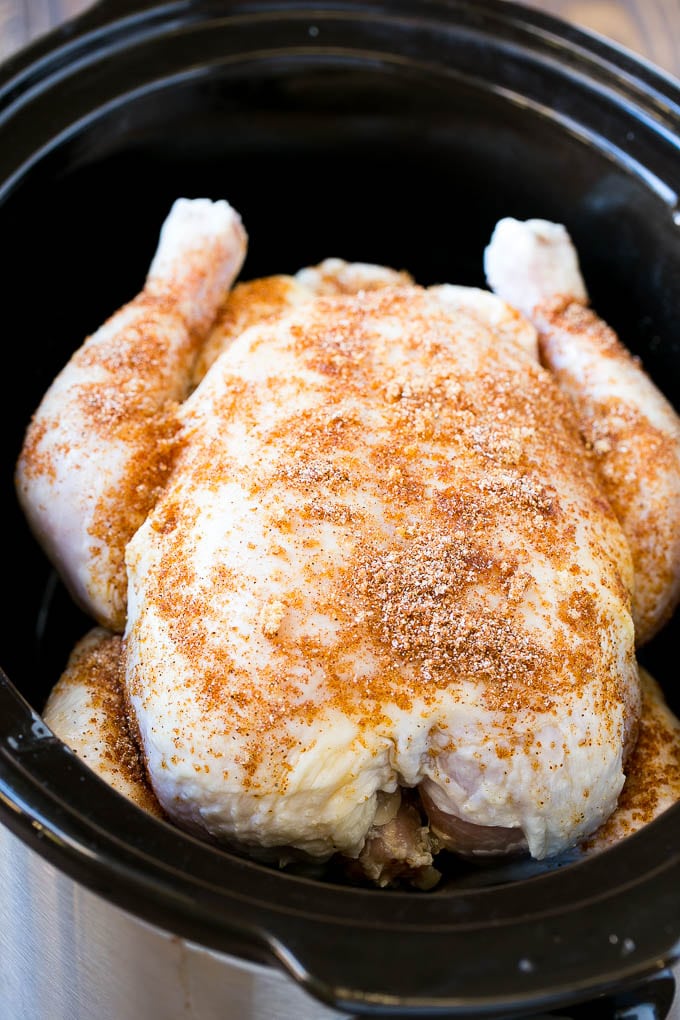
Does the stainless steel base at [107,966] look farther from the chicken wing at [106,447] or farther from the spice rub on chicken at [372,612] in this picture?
the chicken wing at [106,447]

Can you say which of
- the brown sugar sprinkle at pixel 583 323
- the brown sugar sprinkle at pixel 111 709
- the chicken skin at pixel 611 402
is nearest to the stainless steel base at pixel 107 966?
the brown sugar sprinkle at pixel 111 709

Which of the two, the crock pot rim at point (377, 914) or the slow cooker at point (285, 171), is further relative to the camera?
the slow cooker at point (285, 171)

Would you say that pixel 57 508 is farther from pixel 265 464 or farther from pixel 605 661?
pixel 605 661

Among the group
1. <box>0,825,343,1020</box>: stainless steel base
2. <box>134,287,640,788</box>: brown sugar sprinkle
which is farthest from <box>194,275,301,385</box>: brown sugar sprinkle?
<box>0,825,343,1020</box>: stainless steel base

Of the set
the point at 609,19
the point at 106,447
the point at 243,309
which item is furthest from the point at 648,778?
the point at 609,19

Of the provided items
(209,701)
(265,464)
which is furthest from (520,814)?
(265,464)

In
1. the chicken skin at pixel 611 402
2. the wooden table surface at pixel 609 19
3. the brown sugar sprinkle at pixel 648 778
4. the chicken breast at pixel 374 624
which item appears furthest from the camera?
the wooden table surface at pixel 609 19

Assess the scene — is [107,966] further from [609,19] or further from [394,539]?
[609,19]
